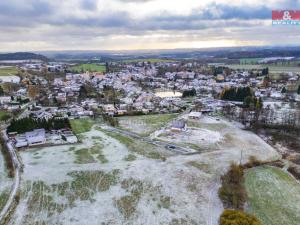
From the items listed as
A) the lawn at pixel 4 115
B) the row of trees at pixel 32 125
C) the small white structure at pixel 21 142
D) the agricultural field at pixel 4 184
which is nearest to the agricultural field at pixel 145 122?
the row of trees at pixel 32 125

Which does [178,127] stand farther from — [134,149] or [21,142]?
[21,142]

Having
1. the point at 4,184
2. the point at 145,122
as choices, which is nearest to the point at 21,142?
the point at 4,184

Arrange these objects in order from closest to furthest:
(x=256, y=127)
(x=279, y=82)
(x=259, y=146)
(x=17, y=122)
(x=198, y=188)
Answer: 1. (x=198, y=188)
2. (x=259, y=146)
3. (x=17, y=122)
4. (x=256, y=127)
5. (x=279, y=82)

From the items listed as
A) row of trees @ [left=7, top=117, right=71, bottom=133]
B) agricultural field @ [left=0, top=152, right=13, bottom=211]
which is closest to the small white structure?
row of trees @ [left=7, top=117, right=71, bottom=133]

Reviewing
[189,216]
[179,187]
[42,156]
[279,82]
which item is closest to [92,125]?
[42,156]

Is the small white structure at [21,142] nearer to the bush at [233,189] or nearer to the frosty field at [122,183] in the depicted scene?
the frosty field at [122,183]

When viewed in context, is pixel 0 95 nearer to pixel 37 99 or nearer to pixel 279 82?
pixel 37 99

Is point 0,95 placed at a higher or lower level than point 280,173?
higher
